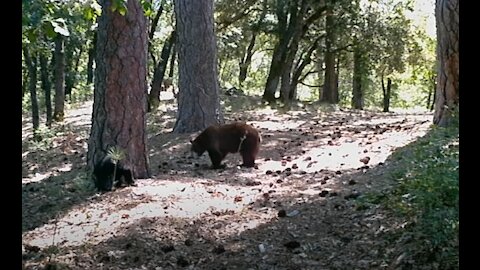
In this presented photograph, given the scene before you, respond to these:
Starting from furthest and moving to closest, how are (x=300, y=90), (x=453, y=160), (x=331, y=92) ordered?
(x=300, y=90)
(x=331, y=92)
(x=453, y=160)

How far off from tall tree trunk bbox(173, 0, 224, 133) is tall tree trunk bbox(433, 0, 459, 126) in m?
5.94

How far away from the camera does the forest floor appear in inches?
215

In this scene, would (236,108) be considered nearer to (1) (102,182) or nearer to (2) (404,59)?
(2) (404,59)

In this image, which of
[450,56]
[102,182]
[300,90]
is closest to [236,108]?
[450,56]

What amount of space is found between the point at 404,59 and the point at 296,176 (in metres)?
19.6

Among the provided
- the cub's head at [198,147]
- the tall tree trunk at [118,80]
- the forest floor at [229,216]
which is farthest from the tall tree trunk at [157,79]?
the tall tree trunk at [118,80]

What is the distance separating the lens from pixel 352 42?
2770 cm

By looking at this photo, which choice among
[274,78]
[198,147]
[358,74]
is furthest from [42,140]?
[358,74]

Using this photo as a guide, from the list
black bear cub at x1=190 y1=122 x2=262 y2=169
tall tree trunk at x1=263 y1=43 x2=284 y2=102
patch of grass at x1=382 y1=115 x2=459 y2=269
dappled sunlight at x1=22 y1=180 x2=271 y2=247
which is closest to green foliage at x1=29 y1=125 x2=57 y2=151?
black bear cub at x1=190 y1=122 x2=262 y2=169

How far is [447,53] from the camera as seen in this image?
10.8 m

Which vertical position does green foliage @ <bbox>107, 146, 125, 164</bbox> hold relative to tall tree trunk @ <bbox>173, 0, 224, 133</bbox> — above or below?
below

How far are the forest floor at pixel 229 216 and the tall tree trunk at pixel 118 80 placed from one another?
74 centimetres

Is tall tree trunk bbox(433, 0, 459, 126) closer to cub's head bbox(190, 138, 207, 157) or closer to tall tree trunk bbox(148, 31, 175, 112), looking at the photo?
cub's head bbox(190, 138, 207, 157)
